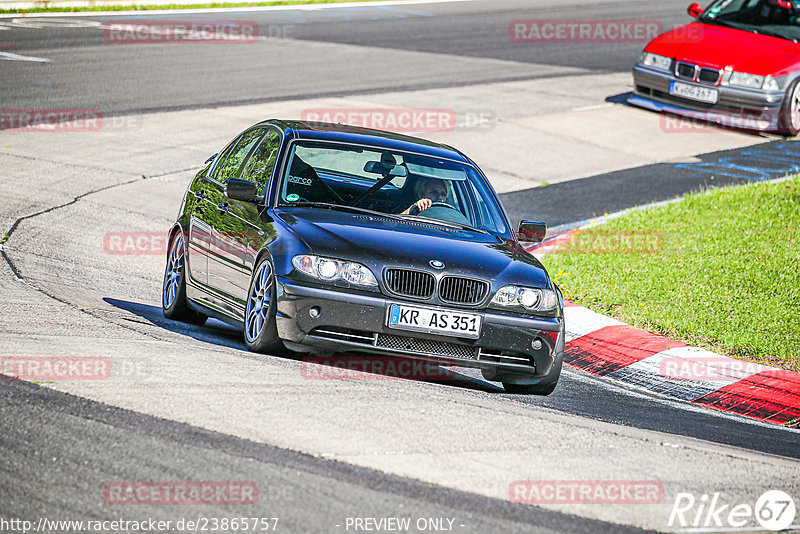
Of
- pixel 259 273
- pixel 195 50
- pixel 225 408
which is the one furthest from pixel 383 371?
pixel 195 50

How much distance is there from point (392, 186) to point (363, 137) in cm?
45

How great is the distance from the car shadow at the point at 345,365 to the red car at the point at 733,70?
437 inches

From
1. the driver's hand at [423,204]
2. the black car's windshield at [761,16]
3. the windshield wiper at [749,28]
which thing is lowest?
the driver's hand at [423,204]

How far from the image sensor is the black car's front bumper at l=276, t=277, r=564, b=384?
6762 millimetres

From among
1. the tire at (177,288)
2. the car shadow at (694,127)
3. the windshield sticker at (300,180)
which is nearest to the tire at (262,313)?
the windshield sticker at (300,180)

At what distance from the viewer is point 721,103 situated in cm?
1791

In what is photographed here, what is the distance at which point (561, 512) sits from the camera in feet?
15.8

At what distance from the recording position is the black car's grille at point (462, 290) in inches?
272

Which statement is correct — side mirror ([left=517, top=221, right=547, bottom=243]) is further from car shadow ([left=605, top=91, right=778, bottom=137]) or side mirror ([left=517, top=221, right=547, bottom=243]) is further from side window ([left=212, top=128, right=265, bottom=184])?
car shadow ([left=605, top=91, right=778, bottom=137])

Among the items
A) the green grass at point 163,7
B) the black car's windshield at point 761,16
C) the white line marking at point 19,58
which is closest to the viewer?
the black car's windshield at point 761,16

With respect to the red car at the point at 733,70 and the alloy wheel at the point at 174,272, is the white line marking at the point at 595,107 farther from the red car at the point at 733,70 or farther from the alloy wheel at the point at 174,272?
the alloy wheel at the point at 174,272

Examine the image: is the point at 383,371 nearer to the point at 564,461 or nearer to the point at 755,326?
the point at 564,461

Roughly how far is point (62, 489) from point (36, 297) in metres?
3.87

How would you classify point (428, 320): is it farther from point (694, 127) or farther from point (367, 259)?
point (694, 127)
